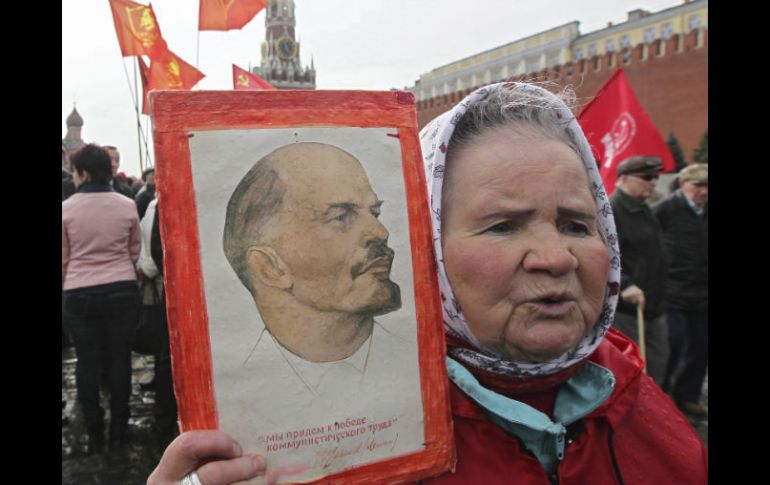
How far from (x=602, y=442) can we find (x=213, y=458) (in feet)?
2.39

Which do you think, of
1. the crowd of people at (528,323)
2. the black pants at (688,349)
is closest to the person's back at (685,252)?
the black pants at (688,349)

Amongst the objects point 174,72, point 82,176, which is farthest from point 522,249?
point 174,72

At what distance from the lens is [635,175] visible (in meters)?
3.77

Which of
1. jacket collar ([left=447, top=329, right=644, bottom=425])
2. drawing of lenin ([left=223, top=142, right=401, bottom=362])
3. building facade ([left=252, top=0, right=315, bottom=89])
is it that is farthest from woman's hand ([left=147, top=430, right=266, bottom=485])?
building facade ([left=252, top=0, right=315, bottom=89])

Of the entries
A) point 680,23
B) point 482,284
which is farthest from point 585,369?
point 680,23

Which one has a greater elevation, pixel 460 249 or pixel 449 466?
pixel 460 249

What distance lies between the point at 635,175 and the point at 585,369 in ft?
9.45

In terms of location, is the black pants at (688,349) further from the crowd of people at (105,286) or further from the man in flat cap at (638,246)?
the crowd of people at (105,286)

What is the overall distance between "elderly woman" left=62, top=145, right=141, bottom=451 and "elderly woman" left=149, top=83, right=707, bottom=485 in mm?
2848

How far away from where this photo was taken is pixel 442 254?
1066 mm

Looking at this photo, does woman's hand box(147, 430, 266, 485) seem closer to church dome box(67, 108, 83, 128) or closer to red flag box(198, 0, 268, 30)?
red flag box(198, 0, 268, 30)

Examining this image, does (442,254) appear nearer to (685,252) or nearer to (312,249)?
(312,249)

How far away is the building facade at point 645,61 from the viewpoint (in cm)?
2711

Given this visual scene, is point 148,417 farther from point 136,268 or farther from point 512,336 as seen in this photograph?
point 512,336
